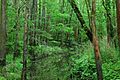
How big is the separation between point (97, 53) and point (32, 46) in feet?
33.7

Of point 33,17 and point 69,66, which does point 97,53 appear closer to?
point 69,66

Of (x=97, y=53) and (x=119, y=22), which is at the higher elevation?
(x=119, y=22)

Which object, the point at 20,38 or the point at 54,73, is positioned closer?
the point at 54,73

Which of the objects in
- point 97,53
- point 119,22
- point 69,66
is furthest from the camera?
point 69,66

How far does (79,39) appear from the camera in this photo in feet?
86.6

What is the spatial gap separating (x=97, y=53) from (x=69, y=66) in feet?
10.8

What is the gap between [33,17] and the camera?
22.4m

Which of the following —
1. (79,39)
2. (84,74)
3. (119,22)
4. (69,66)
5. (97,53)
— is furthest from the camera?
(79,39)

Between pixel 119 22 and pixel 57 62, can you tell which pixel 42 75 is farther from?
pixel 119 22

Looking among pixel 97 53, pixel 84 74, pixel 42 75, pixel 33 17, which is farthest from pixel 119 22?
pixel 33 17

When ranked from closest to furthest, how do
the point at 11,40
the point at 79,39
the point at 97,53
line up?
the point at 97,53, the point at 11,40, the point at 79,39

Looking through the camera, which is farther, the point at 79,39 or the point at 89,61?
the point at 79,39

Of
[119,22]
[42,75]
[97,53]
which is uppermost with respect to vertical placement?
[119,22]

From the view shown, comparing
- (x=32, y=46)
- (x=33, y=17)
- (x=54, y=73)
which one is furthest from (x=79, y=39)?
(x=54, y=73)
